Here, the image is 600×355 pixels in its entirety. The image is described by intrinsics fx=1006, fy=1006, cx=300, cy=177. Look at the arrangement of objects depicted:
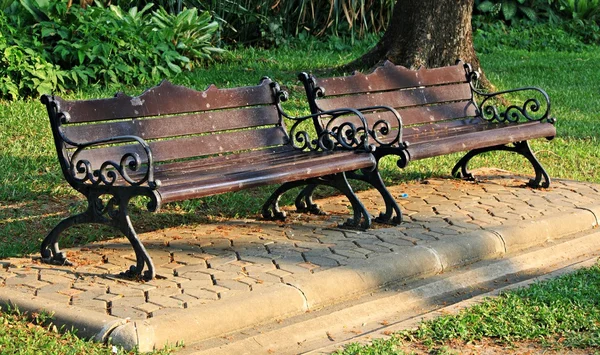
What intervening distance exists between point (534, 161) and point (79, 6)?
6.21 metres

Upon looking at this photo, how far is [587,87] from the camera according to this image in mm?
13203

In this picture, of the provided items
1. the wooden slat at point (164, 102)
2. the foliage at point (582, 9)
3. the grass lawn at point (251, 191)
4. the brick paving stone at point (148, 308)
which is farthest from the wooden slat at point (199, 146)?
the foliage at point (582, 9)

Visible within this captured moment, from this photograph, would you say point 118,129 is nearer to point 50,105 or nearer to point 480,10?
point 50,105

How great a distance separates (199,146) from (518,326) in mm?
2422

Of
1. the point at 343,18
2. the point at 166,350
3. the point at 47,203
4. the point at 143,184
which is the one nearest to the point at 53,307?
the point at 166,350

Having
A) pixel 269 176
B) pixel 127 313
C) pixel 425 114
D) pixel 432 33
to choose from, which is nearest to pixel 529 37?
pixel 432 33

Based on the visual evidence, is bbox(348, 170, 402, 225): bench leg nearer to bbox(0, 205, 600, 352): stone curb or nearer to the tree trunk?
bbox(0, 205, 600, 352): stone curb

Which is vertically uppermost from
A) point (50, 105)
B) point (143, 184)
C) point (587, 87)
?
point (50, 105)

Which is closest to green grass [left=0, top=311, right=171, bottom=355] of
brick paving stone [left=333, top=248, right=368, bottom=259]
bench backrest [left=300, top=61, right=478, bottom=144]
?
brick paving stone [left=333, top=248, right=368, bottom=259]

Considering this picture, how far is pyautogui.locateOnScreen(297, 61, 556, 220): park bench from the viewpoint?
7.02 meters

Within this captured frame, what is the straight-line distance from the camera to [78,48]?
11.1 meters

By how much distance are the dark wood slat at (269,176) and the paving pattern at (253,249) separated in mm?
446

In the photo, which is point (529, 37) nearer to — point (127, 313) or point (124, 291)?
point (124, 291)

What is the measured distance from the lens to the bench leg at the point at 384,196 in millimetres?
6652
